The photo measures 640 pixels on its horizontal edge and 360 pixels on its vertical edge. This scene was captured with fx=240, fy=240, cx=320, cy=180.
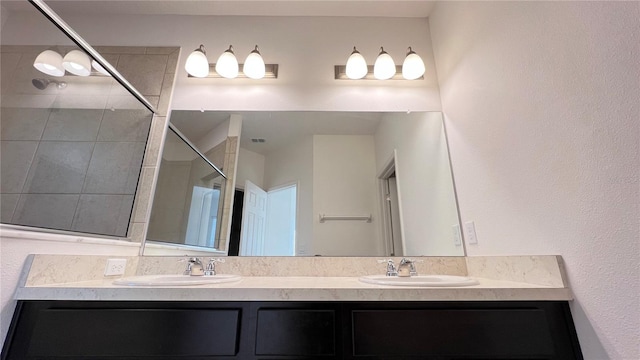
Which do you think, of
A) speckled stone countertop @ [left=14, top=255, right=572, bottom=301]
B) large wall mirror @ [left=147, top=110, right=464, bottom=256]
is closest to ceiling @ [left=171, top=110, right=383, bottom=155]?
large wall mirror @ [left=147, top=110, right=464, bottom=256]

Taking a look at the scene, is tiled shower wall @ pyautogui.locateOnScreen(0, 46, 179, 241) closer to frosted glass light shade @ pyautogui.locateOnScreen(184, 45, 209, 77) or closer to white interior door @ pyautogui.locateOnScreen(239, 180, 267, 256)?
frosted glass light shade @ pyautogui.locateOnScreen(184, 45, 209, 77)

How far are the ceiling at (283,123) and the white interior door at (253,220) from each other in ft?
1.18

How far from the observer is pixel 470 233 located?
1272 millimetres

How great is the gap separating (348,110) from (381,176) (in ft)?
1.62

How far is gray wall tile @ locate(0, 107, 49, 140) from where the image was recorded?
3.85ft

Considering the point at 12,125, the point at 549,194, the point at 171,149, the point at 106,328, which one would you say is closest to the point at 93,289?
the point at 106,328

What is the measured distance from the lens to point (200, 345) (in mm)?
771

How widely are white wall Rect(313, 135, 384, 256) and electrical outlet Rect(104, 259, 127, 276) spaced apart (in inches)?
38.5

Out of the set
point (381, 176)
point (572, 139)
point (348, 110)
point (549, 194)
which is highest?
point (348, 110)

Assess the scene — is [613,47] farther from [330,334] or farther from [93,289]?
[93,289]

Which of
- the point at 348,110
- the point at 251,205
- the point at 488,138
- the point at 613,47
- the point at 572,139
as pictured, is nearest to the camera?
the point at 613,47

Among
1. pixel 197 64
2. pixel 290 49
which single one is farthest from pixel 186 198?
pixel 290 49

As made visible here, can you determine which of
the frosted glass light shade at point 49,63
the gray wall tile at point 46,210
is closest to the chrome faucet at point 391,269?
the gray wall tile at point 46,210

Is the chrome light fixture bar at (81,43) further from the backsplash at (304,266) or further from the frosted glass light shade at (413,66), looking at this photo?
the frosted glass light shade at (413,66)
